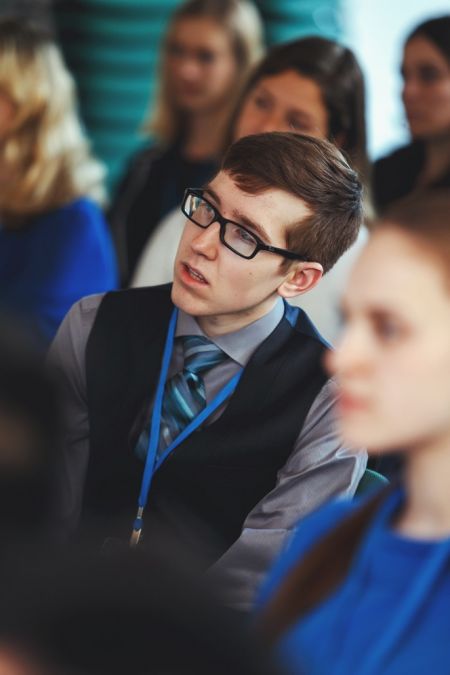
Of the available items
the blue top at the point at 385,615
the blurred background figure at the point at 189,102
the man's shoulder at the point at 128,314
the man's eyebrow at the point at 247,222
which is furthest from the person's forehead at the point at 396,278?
the blurred background figure at the point at 189,102

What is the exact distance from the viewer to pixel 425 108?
3059 millimetres

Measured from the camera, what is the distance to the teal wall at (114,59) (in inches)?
192

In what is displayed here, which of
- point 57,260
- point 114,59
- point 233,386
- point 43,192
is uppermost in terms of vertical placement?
point 233,386

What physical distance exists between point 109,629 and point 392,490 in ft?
2.30

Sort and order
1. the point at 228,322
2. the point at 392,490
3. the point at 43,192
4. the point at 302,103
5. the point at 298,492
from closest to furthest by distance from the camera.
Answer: the point at 392,490 < the point at 298,492 < the point at 228,322 < the point at 302,103 < the point at 43,192

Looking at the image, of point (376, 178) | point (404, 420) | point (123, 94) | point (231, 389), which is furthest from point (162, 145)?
point (404, 420)

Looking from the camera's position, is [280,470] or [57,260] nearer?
[280,470]

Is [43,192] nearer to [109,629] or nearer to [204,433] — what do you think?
[204,433]

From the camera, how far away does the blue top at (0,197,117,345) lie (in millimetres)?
2660

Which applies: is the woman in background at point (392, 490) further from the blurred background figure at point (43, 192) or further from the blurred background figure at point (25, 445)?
the blurred background figure at point (43, 192)

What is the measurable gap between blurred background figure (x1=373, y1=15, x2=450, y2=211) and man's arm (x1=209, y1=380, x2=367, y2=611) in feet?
4.72

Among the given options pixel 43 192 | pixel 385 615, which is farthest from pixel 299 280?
pixel 43 192

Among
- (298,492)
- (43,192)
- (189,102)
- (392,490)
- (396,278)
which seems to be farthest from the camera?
(189,102)

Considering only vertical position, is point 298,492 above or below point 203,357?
below
